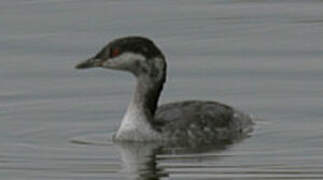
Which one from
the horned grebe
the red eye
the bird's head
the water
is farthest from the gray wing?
the red eye

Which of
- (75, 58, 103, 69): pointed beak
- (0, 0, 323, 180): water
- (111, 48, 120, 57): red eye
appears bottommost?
(0, 0, 323, 180): water

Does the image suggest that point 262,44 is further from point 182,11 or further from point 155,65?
point 155,65

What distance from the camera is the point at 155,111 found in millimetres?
21766

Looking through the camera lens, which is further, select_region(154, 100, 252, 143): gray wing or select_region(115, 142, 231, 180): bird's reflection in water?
select_region(154, 100, 252, 143): gray wing

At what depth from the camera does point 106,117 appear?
22375mm

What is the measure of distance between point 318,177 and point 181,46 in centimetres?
903

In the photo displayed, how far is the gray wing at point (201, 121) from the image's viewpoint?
21.4 metres

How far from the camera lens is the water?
19.4 meters

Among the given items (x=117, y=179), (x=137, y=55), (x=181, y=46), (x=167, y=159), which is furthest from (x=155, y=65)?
(x=181, y=46)

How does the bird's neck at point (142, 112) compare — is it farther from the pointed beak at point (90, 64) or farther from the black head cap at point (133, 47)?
the pointed beak at point (90, 64)

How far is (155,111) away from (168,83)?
7.84 feet

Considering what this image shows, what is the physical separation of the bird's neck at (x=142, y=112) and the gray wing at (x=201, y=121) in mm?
135

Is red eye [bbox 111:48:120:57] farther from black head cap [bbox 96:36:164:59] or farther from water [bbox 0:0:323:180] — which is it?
water [bbox 0:0:323:180]

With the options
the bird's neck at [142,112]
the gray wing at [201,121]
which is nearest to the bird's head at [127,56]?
the bird's neck at [142,112]
